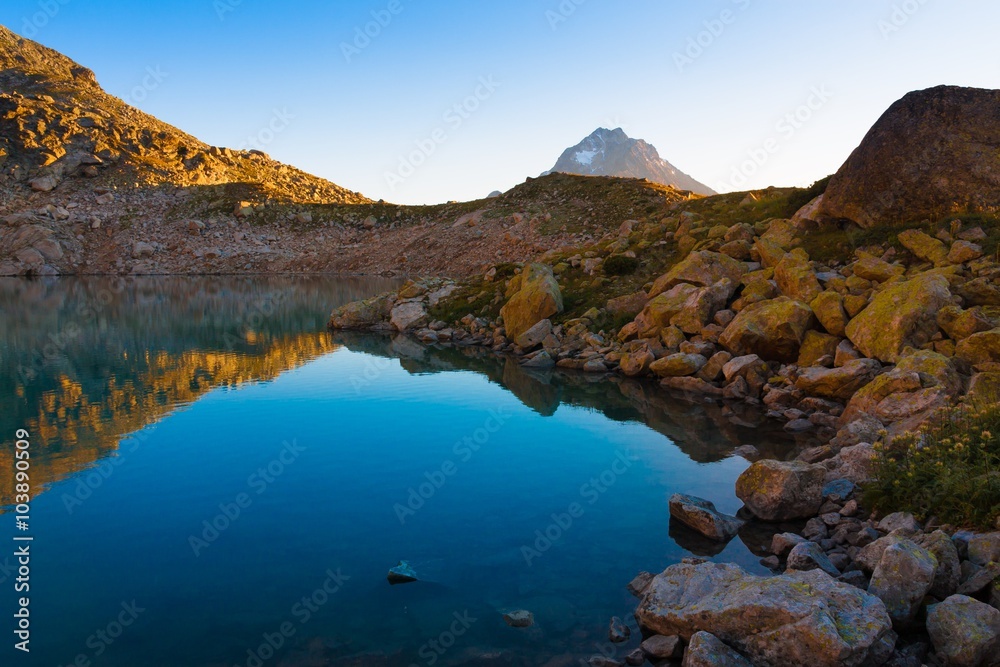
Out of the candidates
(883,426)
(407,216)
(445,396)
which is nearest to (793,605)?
(883,426)

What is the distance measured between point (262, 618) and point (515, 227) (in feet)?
Answer: 246

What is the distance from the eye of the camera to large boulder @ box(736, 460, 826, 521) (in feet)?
48.4

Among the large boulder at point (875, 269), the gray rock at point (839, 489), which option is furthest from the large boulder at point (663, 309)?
the gray rock at point (839, 489)

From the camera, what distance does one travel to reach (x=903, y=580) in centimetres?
998

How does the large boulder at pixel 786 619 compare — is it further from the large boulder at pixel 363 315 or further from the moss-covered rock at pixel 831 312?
the large boulder at pixel 363 315

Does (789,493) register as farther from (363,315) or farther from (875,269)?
(363,315)

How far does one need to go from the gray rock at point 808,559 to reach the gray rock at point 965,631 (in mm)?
2217

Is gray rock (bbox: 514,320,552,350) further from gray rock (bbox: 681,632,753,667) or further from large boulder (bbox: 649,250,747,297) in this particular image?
gray rock (bbox: 681,632,753,667)

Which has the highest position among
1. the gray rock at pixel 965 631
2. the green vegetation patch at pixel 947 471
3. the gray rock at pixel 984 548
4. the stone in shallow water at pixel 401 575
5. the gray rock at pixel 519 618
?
the green vegetation patch at pixel 947 471

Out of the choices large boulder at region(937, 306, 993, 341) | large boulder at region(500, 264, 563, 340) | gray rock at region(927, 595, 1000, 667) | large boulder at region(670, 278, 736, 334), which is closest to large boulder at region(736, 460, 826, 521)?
gray rock at region(927, 595, 1000, 667)

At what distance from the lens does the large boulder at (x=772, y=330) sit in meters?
25.7

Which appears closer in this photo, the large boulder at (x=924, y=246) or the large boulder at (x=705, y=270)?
the large boulder at (x=924, y=246)

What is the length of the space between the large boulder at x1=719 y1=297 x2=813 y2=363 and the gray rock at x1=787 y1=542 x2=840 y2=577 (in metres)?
15.0

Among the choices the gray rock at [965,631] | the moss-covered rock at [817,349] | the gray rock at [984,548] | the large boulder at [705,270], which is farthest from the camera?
the large boulder at [705,270]
